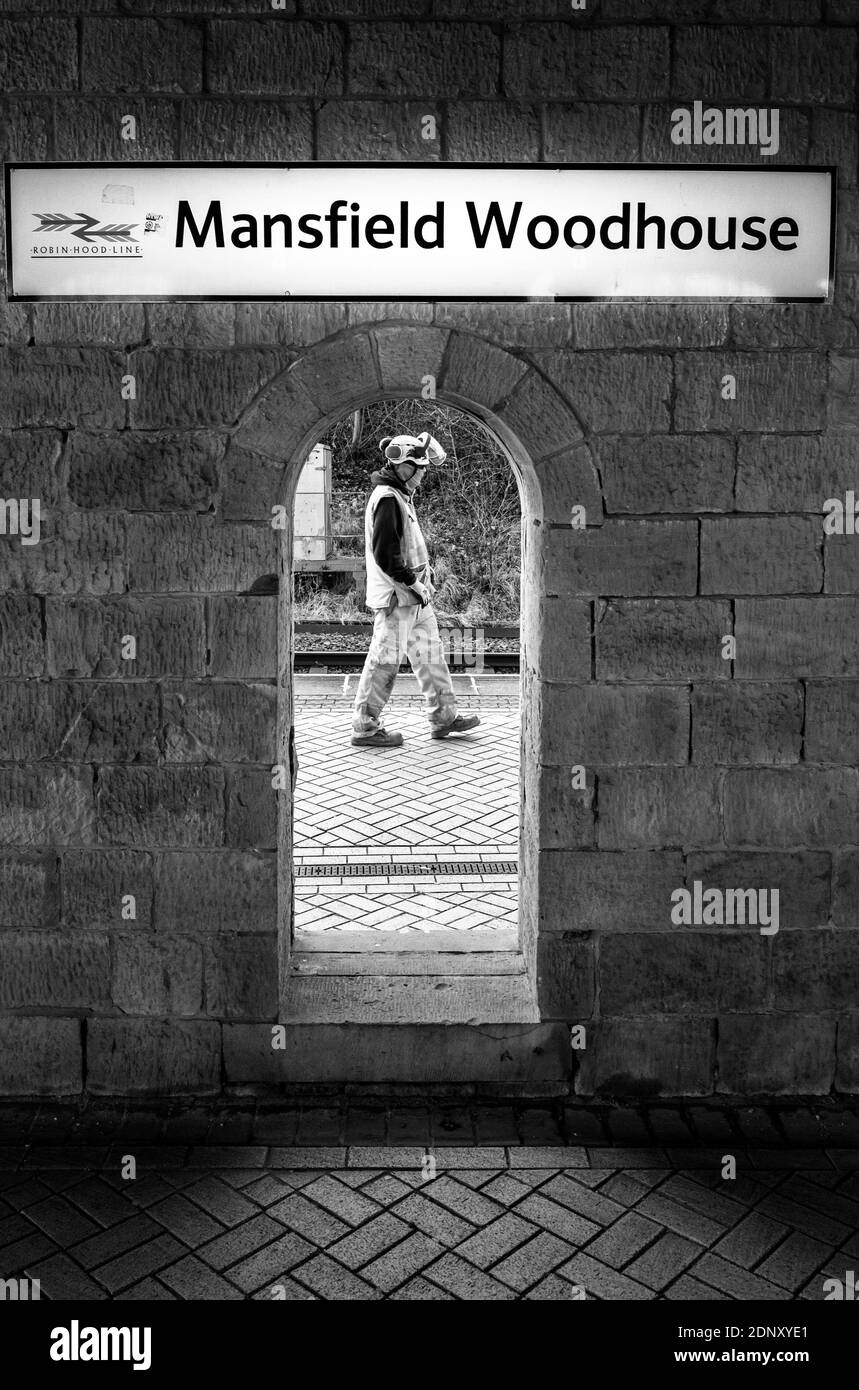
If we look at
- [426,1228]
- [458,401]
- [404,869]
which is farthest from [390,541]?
[426,1228]

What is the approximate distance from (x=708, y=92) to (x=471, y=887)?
419 centimetres

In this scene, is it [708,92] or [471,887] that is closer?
[708,92]

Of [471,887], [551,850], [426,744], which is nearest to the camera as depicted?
[551,850]

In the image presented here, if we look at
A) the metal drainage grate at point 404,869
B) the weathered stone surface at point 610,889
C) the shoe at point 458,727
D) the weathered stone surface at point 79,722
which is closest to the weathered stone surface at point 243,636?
the weathered stone surface at point 79,722

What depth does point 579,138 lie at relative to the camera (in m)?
4.43

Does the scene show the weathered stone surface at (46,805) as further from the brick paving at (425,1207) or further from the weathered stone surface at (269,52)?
the weathered stone surface at (269,52)

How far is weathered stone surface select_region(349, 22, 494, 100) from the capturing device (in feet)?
14.4

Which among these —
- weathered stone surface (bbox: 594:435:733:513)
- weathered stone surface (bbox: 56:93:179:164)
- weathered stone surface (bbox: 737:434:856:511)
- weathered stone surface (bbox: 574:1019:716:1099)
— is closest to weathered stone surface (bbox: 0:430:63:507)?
weathered stone surface (bbox: 56:93:179:164)

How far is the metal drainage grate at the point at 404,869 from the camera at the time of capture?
Answer: 7141 mm

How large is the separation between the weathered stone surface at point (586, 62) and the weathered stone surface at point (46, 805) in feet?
9.82

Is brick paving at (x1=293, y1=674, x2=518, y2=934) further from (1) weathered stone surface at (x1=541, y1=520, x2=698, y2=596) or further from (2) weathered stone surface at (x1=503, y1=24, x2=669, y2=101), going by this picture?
(2) weathered stone surface at (x1=503, y1=24, x2=669, y2=101)

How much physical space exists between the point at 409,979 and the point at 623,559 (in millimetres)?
1923

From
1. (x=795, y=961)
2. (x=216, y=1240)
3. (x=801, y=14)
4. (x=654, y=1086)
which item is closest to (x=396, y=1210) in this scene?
(x=216, y=1240)

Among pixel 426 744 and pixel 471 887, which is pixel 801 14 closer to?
pixel 471 887
